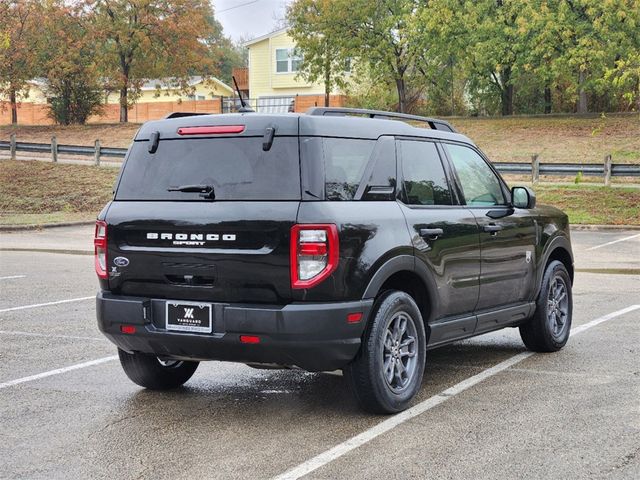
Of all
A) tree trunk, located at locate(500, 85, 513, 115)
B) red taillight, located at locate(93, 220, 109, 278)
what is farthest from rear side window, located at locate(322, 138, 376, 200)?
tree trunk, located at locate(500, 85, 513, 115)

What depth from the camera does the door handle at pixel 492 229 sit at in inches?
285

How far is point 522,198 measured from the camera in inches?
312

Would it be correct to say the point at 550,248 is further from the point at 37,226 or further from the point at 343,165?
the point at 37,226

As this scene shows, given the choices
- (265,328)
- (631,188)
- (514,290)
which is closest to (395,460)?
(265,328)

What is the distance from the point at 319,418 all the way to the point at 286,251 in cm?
118

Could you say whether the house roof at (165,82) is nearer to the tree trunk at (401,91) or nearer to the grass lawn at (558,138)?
the tree trunk at (401,91)

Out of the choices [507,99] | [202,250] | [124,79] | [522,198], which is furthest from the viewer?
[124,79]

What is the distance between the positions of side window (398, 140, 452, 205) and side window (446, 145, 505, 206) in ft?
0.95

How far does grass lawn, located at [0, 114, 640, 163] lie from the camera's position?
36.3 m

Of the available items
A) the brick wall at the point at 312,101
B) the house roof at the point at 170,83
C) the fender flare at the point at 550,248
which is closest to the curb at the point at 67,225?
the fender flare at the point at 550,248

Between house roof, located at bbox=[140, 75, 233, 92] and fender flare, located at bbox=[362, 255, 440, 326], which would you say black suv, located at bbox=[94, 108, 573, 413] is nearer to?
fender flare, located at bbox=[362, 255, 440, 326]

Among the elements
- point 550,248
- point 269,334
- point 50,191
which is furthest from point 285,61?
point 269,334

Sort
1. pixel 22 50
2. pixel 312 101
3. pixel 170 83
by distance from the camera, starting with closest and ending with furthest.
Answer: pixel 22 50 < pixel 170 83 < pixel 312 101

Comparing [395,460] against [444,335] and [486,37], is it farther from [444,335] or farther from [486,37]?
[486,37]
